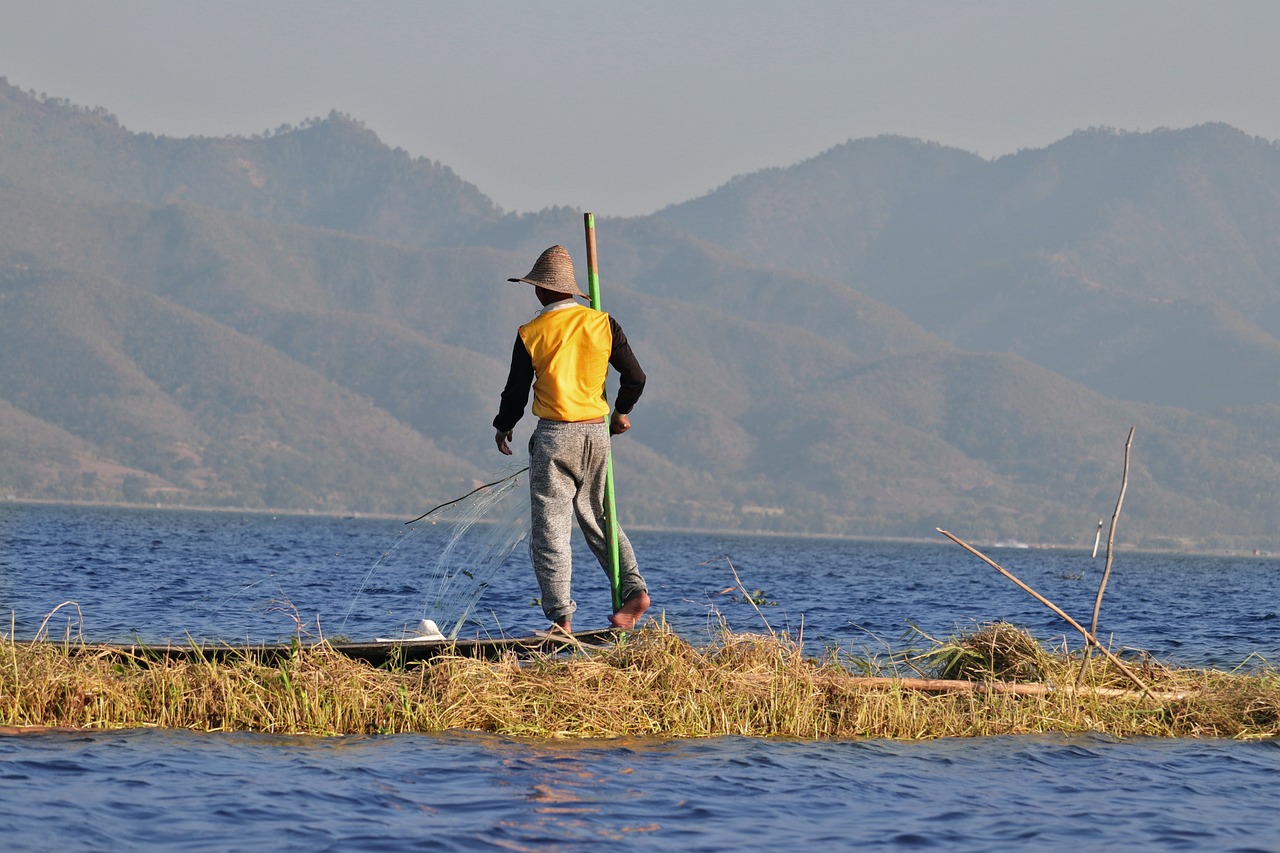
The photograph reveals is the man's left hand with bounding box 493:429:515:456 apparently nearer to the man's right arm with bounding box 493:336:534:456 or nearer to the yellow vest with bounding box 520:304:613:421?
the man's right arm with bounding box 493:336:534:456

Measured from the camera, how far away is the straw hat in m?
10.5

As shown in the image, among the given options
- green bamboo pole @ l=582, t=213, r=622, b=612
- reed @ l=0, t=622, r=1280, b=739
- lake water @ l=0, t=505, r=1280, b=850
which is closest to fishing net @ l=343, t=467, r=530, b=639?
green bamboo pole @ l=582, t=213, r=622, b=612

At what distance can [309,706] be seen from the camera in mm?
9641

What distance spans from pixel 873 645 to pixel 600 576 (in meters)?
27.9

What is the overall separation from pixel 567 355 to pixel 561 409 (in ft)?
1.21

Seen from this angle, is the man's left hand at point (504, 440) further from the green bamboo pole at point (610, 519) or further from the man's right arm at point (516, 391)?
the green bamboo pole at point (610, 519)

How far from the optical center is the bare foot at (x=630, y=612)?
35.2 feet

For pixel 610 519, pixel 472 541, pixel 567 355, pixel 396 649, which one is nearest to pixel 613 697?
pixel 610 519

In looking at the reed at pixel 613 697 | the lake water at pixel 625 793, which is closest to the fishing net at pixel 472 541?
the reed at pixel 613 697

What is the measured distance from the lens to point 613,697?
9.88 meters

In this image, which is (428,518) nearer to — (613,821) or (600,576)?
(613,821)

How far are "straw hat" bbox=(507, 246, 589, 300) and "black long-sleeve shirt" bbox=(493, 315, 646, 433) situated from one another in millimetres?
368

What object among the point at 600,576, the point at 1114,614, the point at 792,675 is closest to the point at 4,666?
the point at 792,675

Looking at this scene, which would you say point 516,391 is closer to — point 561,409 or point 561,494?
point 561,409
